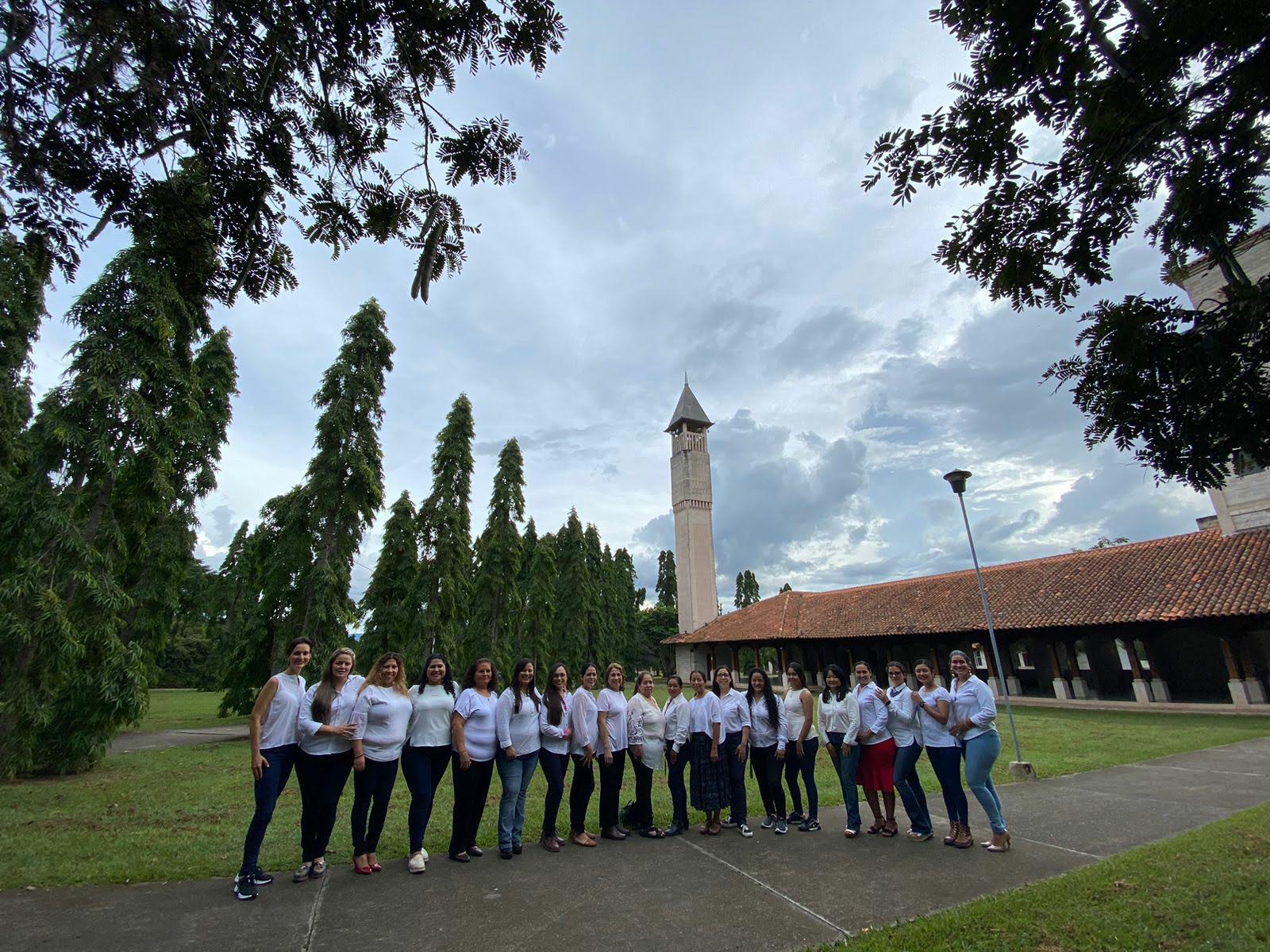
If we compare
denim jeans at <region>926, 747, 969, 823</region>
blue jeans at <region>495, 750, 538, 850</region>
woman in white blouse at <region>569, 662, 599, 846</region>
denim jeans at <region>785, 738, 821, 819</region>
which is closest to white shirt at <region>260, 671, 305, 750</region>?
blue jeans at <region>495, 750, 538, 850</region>

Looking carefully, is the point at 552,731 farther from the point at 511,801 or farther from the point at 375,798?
the point at 375,798

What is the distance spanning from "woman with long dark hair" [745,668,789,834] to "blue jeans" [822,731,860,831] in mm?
544

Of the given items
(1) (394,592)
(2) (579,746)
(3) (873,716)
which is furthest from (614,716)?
(1) (394,592)

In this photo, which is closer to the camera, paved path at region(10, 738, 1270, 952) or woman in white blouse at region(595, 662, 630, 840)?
paved path at region(10, 738, 1270, 952)

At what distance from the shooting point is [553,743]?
5.23 meters

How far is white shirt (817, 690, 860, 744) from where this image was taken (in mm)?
5426

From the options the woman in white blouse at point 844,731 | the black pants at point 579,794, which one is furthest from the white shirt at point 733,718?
the black pants at point 579,794

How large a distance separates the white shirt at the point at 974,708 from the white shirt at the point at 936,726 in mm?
62

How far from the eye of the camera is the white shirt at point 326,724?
14.2 ft

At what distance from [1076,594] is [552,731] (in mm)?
20815

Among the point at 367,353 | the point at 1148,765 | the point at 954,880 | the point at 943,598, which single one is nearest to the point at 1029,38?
the point at 954,880

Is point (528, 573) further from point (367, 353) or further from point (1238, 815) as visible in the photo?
point (1238, 815)

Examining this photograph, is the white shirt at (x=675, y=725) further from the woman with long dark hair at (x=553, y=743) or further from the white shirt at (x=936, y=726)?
the white shirt at (x=936, y=726)

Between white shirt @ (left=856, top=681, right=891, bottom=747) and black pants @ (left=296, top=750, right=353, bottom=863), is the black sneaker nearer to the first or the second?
black pants @ (left=296, top=750, right=353, bottom=863)
